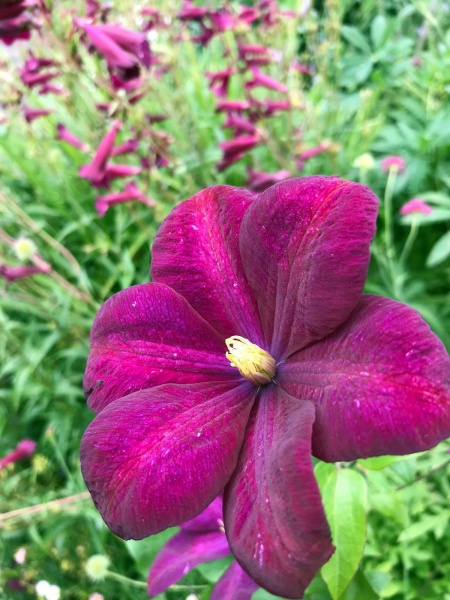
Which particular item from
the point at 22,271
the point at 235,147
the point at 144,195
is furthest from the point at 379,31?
the point at 22,271

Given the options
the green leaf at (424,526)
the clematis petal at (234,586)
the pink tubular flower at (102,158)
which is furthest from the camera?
the pink tubular flower at (102,158)

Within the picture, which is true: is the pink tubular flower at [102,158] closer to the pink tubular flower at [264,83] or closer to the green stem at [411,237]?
the pink tubular flower at [264,83]

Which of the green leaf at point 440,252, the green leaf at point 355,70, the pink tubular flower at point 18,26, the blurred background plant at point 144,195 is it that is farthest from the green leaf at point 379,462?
the green leaf at point 355,70

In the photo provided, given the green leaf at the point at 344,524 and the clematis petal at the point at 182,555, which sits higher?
the green leaf at the point at 344,524

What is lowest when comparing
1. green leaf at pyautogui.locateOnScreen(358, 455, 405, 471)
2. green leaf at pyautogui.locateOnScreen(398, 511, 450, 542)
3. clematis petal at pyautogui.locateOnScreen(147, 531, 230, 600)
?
green leaf at pyautogui.locateOnScreen(398, 511, 450, 542)

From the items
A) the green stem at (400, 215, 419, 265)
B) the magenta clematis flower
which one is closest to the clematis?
the magenta clematis flower

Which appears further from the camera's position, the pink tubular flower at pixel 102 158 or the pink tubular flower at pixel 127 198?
the pink tubular flower at pixel 127 198

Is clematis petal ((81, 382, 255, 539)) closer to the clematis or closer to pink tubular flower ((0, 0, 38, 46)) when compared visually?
the clematis

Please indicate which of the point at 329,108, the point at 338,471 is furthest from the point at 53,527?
the point at 329,108

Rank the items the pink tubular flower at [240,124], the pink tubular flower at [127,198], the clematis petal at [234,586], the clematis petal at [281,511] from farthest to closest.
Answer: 1. the pink tubular flower at [240,124]
2. the pink tubular flower at [127,198]
3. the clematis petal at [234,586]
4. the clematis petal at [281,511]
